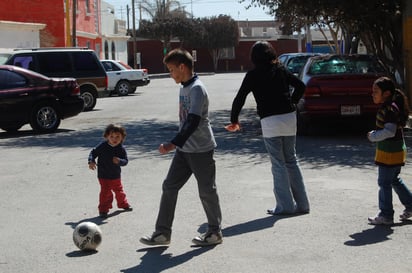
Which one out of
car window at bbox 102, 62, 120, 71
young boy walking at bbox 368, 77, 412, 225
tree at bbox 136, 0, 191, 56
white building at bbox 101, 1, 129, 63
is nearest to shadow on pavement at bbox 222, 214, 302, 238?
young boy walking at bbox 368, 77, 412, 225

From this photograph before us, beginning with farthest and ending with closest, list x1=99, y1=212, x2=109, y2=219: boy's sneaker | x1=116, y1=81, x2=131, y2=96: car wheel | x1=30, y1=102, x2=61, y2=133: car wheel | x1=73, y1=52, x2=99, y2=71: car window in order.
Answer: x1=116, y1=81, x2=131, y2=96: car wheel, x1=73, y1=52, x2=99, y2=71: car window, x1=30, y1=102, x2=61, y2=133: car wheel, x1=99, y1=212, x2=109, y2=219: boy's sneaker

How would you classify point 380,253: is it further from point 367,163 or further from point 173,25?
point 173,25

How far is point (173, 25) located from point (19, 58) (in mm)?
50658

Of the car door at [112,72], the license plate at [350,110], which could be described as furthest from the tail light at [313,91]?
the car door at [112,72]

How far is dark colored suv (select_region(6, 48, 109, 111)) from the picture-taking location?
21453mm

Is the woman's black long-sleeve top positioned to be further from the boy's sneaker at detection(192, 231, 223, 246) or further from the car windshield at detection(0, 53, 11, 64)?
the car windshield at detection(0, 53, 11, 64)

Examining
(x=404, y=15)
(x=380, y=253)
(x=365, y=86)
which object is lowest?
(x=380, y=253)

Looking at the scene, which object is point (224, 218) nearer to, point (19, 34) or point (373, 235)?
point (373, 235)

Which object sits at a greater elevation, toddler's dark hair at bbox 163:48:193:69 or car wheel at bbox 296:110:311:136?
toddler's dark hair at bbox 163:48:193:69

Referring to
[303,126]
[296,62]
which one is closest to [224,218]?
[303,126]

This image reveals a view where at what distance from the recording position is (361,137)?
46.6 ft

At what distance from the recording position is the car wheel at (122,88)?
30.8 meters

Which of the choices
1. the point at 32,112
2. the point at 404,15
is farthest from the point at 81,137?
the point at 404,15

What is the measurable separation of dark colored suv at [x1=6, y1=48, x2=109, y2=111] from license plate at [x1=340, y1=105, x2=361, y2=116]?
10.6 metres
